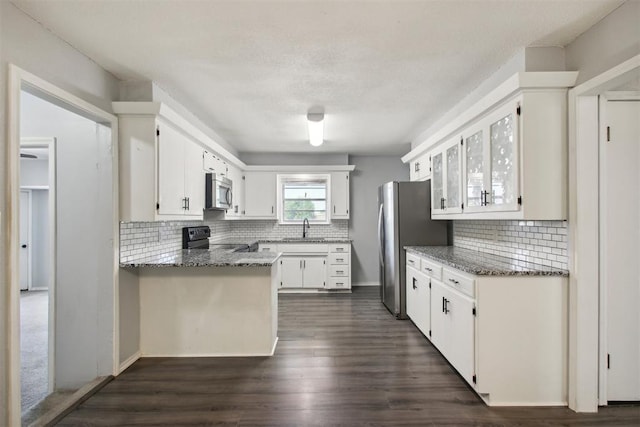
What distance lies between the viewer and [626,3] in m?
1.75

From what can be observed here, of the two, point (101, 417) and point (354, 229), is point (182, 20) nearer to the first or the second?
point (101, 417)

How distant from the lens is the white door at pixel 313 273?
533 cm

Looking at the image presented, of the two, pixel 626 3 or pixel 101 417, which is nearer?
pixel 626 3

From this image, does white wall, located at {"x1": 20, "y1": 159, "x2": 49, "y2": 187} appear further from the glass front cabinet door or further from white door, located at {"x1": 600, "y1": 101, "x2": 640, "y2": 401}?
white door, located at {"x1": 600, "y1": 101, "x2": 640, "y2": 401}

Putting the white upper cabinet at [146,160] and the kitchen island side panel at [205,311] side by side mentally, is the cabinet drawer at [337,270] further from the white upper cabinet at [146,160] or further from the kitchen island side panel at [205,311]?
the white upper cabinet at [146,160]

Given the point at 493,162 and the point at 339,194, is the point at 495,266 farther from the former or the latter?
the point at 339,194

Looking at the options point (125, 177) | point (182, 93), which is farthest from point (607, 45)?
point (125, 177)

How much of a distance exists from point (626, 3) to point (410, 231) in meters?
2.67

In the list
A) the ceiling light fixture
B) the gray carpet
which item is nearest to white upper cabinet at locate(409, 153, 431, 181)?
the ceiling light fixture

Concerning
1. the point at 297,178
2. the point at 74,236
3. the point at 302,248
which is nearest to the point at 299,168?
the point at 297,178

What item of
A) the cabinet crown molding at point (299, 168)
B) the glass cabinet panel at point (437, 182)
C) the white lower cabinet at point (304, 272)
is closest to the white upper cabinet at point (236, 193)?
the cabinet crown molding at point (299, 168)

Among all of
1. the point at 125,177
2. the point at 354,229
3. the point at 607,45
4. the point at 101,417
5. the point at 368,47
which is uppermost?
the point at 368,47

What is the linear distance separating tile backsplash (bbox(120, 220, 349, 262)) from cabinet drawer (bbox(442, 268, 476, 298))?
8.69 feet

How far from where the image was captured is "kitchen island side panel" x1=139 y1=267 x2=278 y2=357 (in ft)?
9.63
